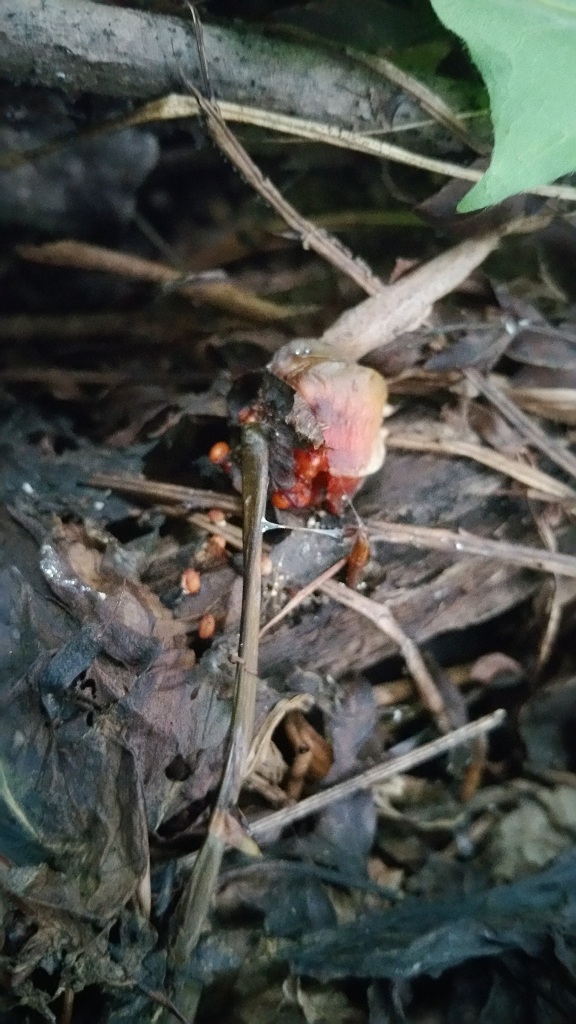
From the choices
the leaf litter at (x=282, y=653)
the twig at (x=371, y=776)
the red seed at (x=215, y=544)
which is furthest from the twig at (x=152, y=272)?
the twig at (x=371, y=776)

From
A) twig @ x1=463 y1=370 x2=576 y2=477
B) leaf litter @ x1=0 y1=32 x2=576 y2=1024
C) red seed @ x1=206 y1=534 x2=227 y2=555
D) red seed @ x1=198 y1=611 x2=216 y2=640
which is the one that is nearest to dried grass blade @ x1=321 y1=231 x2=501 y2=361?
leaf litter @ x1=0 y1=32 x2=576 y2=1024

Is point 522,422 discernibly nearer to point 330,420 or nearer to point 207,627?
point 330,420

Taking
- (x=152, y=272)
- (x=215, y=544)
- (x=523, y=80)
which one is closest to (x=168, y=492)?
(x=215, y=544)

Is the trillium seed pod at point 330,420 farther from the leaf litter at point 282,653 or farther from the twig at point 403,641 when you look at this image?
the twig at point 403,641

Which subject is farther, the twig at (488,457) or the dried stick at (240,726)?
the twig at (488,457)

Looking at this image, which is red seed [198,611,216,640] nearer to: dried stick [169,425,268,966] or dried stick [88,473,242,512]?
dried stick [169,425,268,966]

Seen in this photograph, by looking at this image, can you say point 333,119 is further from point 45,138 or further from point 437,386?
point 45,138
